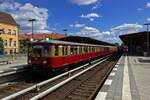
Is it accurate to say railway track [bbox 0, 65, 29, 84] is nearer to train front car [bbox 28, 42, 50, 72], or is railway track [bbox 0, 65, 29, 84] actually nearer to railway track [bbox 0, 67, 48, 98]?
railway track [bbox 0, 67, 48, 98]

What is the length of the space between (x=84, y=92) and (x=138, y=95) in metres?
2.79

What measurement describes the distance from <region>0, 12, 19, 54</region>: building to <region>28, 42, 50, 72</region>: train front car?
54.4 m

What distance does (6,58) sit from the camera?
34.7m

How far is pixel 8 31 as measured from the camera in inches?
2943

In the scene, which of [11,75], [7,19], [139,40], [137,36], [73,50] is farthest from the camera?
[7,19]

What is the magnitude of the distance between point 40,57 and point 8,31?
59437 mm

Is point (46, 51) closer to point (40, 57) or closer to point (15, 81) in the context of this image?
point (40, 57)

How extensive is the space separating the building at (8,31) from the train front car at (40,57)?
179 ft

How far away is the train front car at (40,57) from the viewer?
17.3m

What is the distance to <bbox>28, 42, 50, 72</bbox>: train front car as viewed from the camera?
17.3m

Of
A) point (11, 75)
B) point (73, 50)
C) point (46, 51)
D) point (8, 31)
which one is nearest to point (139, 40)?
point (8, 31)

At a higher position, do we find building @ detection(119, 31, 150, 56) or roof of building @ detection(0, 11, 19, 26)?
roof of building @ detection(0, 11, 19, 26)

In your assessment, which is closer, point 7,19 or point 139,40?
point 139,40

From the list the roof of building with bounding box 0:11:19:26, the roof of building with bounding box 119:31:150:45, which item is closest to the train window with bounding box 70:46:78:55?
the roof of building with bounding box 119:31:150:45
